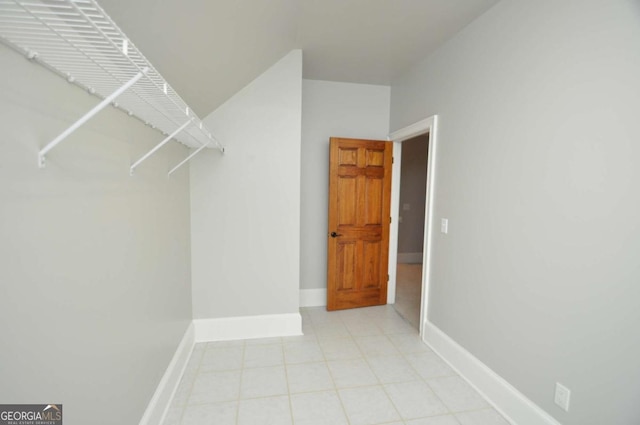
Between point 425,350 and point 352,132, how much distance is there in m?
2.58

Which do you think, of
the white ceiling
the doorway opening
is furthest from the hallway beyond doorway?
the white ceiling

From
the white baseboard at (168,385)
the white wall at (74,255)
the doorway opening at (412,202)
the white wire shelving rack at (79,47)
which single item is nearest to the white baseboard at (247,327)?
the white baseboard at (168,385)

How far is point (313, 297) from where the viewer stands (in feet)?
11.3

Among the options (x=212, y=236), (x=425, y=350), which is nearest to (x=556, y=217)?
(x=425, y=350)

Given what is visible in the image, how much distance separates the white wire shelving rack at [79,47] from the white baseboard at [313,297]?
110 inches

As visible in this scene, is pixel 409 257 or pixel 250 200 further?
pixel 409 257

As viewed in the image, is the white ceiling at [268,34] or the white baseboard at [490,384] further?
the white baseboard at [490,384]

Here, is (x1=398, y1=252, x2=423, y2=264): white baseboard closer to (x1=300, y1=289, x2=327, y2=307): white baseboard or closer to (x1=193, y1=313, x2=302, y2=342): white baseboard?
(x1=300, y1=289, x2=327, y2=307): white baseboard

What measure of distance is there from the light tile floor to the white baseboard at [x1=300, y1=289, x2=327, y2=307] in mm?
657

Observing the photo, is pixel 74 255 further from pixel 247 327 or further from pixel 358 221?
pixel 358 221

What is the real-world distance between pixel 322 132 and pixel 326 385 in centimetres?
269

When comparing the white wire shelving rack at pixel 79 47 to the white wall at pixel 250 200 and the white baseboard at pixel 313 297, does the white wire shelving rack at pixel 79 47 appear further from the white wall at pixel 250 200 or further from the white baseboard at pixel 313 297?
the white baseboard at pixel 313 297

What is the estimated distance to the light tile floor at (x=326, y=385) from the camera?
5.61 feet

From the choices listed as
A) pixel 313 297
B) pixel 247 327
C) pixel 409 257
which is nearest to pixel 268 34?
pixel 247 327
